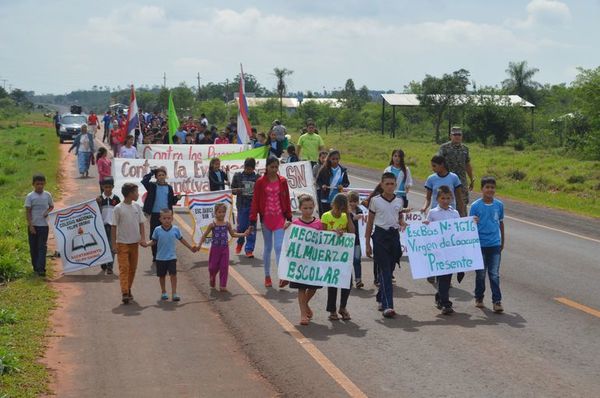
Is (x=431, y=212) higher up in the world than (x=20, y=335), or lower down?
higher up

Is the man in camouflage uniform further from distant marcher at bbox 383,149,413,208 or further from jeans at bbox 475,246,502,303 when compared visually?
jeans at bbox 475,246,502,303

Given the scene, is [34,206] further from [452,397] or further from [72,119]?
[72,119]

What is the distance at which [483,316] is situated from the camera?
10164 mm

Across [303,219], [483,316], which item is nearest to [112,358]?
[303,219]

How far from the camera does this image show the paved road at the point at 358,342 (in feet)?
24.9

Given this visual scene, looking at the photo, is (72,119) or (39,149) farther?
(72,119)

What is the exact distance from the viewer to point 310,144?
67.2 feet

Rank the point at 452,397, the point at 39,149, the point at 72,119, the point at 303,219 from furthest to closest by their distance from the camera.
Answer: the point at 72,119
the point at 39,149
the point at 303,219
the point at 452,397

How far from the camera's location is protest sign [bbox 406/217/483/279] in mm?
10586

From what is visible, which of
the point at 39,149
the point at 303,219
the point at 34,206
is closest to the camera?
the point at 303,219

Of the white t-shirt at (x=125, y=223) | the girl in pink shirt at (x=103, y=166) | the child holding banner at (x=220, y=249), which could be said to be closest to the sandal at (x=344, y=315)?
the child holding banner at (x=220, y=249)

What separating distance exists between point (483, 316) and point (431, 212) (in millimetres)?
1530

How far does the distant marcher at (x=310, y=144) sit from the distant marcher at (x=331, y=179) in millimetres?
6289

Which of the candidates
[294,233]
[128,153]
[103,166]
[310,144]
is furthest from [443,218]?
[128,153]
